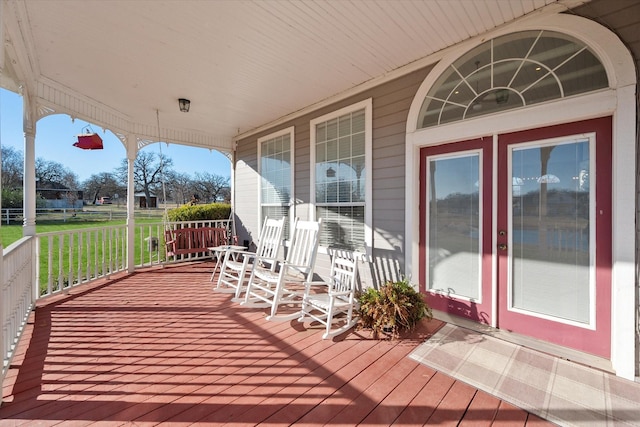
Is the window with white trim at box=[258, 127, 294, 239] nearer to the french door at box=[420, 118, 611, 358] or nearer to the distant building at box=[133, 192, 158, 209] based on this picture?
the french door at box=[420, 118, 611, 358]

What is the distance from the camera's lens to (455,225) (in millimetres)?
3107

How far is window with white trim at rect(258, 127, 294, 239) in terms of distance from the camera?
5.18m

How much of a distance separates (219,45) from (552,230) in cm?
353

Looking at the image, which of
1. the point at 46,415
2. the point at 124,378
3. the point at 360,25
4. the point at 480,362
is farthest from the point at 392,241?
the point at 46,415

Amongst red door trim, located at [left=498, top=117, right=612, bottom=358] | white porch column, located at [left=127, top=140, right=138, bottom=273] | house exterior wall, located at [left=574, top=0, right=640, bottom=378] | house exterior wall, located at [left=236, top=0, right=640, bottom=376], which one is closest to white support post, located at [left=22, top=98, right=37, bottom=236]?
white porch column, located at [left=127, top=140, right=138, bottom=273]

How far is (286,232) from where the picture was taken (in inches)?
208

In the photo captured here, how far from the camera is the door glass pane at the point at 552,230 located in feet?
7.75

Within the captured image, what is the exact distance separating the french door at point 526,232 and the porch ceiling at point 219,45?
3.76ft

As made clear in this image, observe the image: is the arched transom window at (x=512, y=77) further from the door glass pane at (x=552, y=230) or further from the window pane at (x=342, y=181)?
the window pane at (x=342, y=181)

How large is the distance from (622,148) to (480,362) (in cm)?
187

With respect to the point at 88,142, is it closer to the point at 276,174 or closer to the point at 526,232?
the point at 276,174

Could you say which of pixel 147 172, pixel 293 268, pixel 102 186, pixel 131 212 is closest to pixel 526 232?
pixel 293 268

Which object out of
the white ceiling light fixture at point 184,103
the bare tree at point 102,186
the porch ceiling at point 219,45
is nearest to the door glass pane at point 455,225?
the porch ceiling at point 219,45

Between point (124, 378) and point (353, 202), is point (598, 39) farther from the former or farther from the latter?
point (124, 378)
